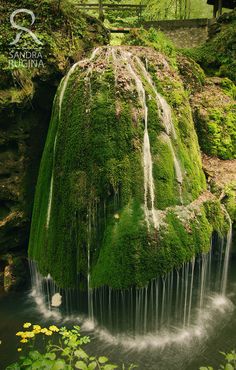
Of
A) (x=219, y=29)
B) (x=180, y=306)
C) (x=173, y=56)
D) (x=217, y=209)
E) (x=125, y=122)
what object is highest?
(x=219, y=29)

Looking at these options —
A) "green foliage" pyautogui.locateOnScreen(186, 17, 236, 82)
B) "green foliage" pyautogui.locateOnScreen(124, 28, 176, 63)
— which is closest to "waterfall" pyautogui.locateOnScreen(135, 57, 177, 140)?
"green foliage" pyautogui.locateOnScreen(124, 28, 176, 63)

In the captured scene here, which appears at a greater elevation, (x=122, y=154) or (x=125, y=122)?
(x=125, y=122)

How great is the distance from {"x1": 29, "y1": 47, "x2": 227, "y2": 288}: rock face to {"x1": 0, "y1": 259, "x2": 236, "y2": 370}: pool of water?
0.94 metres

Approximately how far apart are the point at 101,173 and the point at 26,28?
12.5 ft

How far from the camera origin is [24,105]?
6910mm

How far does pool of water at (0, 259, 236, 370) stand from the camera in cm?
516

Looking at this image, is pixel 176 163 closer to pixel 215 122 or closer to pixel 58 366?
pixel 215 122

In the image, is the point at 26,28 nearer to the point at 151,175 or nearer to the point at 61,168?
the point at 61,168

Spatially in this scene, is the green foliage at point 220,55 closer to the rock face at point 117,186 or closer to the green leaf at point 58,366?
the rock face at point 117,186

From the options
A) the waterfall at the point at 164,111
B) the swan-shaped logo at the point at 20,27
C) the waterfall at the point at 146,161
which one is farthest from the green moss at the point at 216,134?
the swan-shaped logo at the point at 20,27

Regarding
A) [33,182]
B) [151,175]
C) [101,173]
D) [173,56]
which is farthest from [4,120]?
[173,56]

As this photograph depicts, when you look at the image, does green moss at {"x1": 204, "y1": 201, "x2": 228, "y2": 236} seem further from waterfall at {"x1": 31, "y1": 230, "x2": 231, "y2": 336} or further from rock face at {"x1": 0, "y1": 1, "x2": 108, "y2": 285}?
rock face at {"x1": 0, "y1": 1, "x2": 108, "y2": 285}

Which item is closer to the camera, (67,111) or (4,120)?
(67,111)

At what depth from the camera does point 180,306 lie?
244 inches
